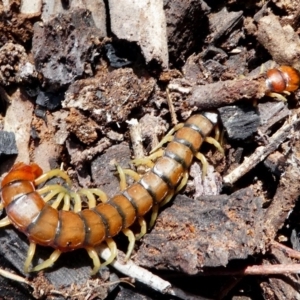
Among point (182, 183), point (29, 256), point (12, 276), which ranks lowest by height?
point (12, 276)

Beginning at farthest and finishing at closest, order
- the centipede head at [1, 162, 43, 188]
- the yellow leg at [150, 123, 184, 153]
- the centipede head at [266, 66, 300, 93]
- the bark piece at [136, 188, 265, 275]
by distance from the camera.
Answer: the centipede head at [266, 66, 300, 93] → the yellow leg at [150, 123, 184, 153] → the centipede head at [1, 162, 43, 188] → the bark piece at [136, 188, 265, 275]

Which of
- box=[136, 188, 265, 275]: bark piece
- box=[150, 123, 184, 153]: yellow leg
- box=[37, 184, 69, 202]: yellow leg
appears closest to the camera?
box=[136, 188, 265, 275]: bark piece

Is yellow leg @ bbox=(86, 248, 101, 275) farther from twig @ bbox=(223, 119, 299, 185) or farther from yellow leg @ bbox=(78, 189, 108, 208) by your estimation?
twig @ bbox=(223, 119, 299, 185)

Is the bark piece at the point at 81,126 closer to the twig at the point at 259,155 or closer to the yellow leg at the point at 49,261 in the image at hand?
the yellow leg at the point at 49,261

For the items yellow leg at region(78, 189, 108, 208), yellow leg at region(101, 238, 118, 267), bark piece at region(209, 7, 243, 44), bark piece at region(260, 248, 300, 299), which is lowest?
bark piece at region(260, 248, 300, 299)

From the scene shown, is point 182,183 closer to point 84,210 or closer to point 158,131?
point 158,131

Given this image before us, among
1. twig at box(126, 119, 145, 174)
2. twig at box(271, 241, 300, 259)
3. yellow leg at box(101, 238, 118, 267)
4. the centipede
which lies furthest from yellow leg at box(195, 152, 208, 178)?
yellow leg at box(101, 238, 118, 267)

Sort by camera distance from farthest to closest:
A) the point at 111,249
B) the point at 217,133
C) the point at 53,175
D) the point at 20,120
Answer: the point at 217,133 < the point at 20,120 < the point at 53,175 < the point at 111,249

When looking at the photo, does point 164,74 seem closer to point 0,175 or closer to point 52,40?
point 52,40

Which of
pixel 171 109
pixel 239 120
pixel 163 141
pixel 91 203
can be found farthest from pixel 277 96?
pixel 91 203
